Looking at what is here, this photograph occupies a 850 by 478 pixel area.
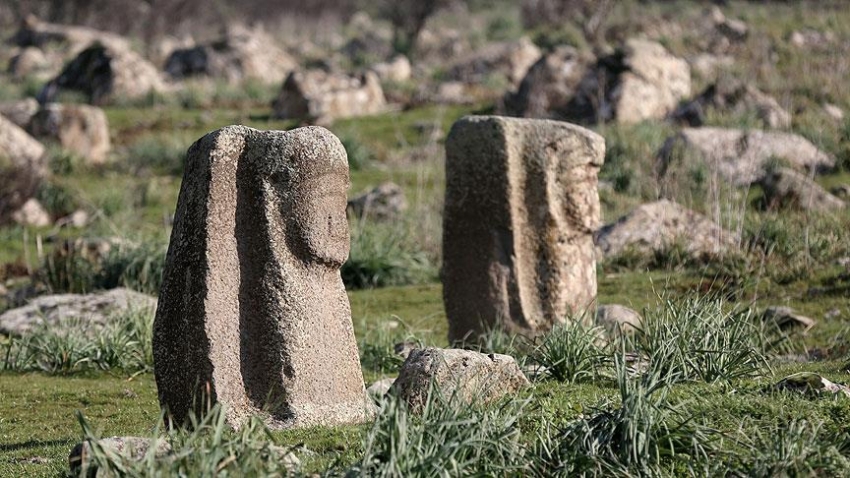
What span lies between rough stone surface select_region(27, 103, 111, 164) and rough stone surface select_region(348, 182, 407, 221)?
22.9 ft

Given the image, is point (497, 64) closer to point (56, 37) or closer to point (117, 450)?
point (56, 37)

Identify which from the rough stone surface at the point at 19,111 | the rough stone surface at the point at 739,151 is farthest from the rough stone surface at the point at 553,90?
the rough stone surface at the point at 19,111

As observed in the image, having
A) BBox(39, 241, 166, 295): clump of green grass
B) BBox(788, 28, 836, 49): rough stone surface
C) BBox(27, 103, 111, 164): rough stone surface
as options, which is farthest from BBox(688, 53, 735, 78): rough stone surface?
BBox(39, 241, 166, 295): clump of green grass

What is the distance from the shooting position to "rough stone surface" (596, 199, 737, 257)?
16.1 meters

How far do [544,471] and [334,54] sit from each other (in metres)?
38.7

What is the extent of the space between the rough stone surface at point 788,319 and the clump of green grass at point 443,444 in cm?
610

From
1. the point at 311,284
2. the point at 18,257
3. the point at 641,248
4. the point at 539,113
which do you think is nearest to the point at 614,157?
the point at 539,113

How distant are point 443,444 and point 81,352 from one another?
6171 millimetres

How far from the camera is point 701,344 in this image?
927 centimetres

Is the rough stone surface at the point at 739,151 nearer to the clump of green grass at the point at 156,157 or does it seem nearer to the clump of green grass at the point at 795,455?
the clump of green grass at the point at 156,157

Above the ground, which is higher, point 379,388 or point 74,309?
point 379,388

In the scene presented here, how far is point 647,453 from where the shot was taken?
700cm

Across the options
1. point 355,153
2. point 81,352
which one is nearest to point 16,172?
point 355,153

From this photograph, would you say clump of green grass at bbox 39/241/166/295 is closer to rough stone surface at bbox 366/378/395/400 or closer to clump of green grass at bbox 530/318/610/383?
rough stone surface at bbox 366/378/395/400
